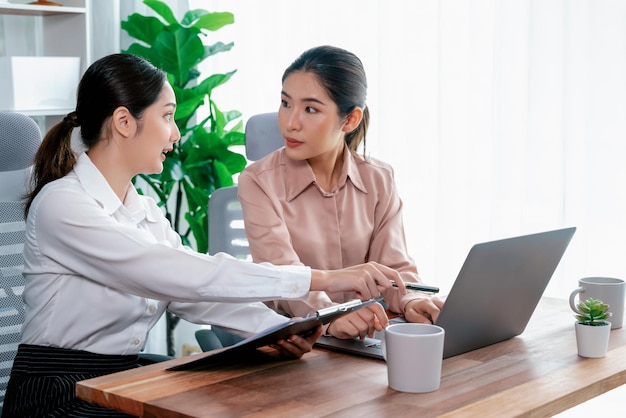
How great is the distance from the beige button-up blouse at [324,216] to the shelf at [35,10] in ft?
5.42

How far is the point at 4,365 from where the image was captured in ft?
6.23

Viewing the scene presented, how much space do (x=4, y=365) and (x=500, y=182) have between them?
1.67 metres

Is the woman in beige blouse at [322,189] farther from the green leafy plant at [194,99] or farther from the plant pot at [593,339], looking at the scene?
the green leafy plant at [194,99]

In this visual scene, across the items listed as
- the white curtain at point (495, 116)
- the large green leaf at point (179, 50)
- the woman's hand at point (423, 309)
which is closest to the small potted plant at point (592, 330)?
the woman's hand at point (423, 309)

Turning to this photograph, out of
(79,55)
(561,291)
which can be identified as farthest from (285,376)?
(79,55)

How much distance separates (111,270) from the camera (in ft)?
5.32

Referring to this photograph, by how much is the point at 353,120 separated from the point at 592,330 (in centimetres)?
84

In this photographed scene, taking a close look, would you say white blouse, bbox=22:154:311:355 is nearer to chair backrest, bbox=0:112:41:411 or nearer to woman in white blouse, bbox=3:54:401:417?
woman in white blouse, bbox=3:54:401:417

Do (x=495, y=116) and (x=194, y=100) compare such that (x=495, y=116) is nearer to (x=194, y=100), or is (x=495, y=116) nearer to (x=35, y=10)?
(x=194, y=100)

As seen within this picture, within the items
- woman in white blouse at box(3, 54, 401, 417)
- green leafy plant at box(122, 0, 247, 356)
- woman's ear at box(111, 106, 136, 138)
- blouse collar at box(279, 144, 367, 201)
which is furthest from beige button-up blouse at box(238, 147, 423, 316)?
green leafy plant at box(122, 0, 247, 356)

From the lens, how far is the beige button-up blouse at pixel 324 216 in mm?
1976

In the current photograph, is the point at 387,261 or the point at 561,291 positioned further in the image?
the point at 561,291

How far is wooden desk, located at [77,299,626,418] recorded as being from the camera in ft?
3.92

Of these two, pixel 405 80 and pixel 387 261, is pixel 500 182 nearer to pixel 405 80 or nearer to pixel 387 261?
pixel 405 80
